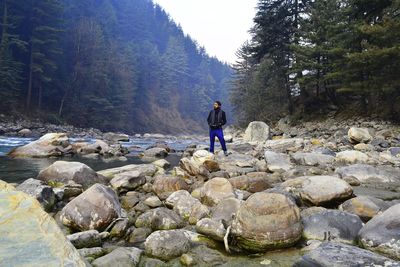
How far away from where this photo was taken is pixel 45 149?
11.2 metres

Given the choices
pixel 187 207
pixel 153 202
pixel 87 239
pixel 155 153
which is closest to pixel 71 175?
pixel 153 202

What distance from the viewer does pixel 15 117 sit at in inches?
1122

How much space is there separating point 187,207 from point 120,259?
5.50 ft

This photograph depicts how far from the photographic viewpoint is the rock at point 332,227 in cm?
336

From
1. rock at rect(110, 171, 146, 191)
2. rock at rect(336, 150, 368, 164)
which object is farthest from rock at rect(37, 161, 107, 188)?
rock at rect(336, 150, 368, 164)

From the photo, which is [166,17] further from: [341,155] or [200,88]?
[341,155]

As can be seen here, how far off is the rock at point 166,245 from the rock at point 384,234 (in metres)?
1.84

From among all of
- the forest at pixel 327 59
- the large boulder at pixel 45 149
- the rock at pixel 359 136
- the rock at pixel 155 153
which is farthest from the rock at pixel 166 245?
the forest at pixel 327 59

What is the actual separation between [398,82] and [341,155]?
728cm

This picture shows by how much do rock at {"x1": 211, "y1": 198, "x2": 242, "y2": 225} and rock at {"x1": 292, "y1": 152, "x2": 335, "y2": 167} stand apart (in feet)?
17.6

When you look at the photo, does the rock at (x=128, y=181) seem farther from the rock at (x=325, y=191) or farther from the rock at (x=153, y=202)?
the rock at (x=325, y=191)

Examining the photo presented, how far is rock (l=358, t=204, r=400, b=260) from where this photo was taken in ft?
9.62

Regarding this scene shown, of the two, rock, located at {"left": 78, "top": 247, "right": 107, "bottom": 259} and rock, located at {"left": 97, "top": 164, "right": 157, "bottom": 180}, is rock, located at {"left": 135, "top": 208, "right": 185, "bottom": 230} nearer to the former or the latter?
rock, located at {"left": 78, "top": 247, "right": 107, "bottom": 259}

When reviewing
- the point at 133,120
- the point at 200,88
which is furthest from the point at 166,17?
the point at 133,120
